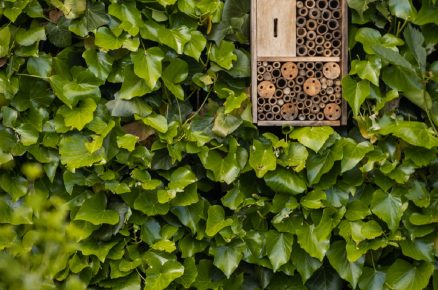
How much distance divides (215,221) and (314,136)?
46cm

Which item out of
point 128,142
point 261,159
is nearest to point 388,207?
point 261,159

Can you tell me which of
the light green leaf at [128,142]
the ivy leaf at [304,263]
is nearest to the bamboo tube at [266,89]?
the light green leaf at [128,142]

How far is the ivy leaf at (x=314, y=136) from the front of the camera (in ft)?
7.07

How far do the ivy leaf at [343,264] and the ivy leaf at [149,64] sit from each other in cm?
87

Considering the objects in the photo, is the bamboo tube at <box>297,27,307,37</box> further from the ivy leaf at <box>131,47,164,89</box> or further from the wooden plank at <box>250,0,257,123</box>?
the ivy leaf at <box>131,47,164,89</box>

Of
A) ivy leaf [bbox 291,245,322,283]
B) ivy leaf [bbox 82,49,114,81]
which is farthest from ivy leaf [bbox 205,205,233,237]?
ivy leaf [bbox 82,49,114,81]

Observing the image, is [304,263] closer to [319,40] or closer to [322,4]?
[319,40]

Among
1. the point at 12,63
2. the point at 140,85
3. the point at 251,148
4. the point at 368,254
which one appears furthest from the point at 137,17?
the point at 368,254

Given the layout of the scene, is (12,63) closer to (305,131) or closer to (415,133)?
(305,131)

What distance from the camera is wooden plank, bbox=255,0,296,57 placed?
2.16 metres

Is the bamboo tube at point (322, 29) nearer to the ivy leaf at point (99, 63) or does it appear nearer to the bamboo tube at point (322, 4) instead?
the bamboo tube at point (322, 4)

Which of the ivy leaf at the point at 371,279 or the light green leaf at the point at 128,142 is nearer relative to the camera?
the light green leaf at the point at 128,142

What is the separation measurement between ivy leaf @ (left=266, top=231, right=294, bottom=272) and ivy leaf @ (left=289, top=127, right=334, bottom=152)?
339mm

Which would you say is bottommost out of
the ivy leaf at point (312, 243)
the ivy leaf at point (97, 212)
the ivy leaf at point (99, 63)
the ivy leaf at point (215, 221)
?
the ivy leaf at point (312, 243)
